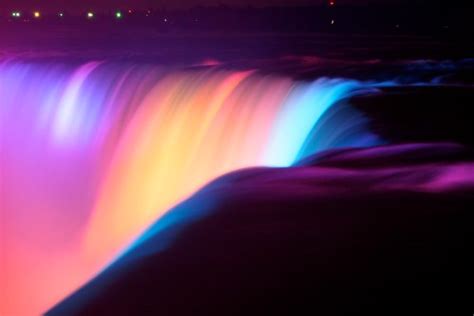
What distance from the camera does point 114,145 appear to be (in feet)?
31.4

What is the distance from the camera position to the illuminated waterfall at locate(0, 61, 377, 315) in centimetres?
703

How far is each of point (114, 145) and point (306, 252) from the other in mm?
7368

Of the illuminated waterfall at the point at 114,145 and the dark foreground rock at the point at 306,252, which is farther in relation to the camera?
the illuminated waterfall at the point at 114,145

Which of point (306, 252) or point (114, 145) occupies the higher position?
point (306, 252)

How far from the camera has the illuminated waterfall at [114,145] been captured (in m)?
7.03

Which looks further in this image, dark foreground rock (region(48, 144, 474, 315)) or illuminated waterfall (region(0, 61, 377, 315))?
illuminated waterfall (region(0, 61, 377, 315))

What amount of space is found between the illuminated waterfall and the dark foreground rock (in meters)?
1.72

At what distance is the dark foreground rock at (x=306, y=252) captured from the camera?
7.14 ft

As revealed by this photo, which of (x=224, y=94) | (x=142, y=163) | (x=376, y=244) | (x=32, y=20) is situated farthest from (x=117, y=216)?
(x=32, y=20)

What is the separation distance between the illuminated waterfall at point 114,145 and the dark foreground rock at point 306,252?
172 centimetres

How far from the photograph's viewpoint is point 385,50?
1302 cm

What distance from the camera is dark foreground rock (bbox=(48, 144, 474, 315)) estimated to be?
85.7 inches

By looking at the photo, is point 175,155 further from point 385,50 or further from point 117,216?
point 385,50

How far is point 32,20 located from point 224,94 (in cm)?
3002
